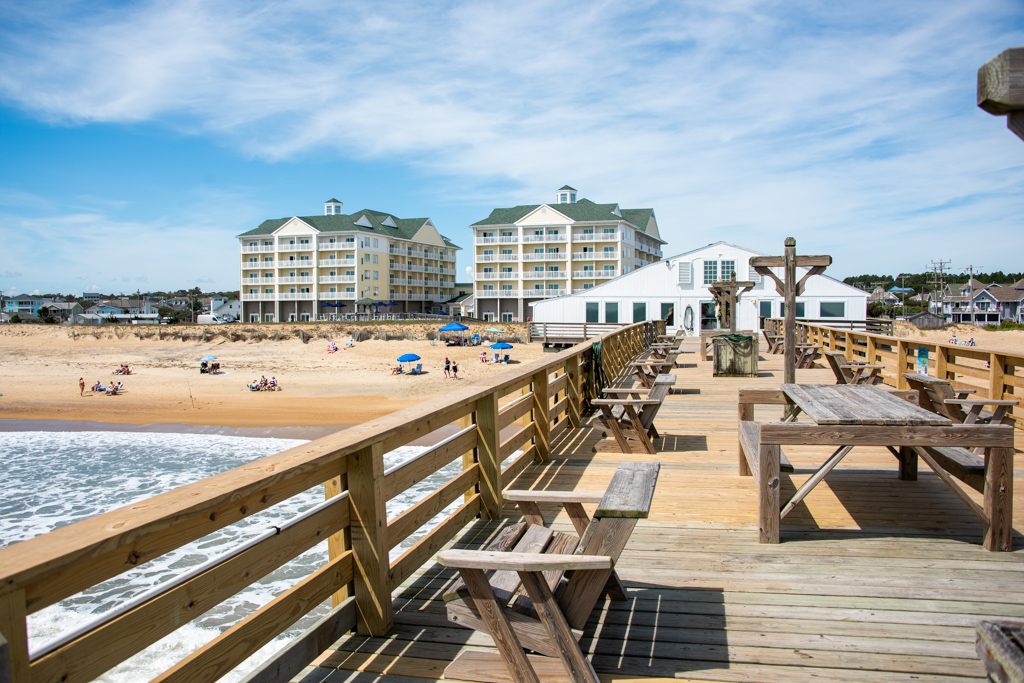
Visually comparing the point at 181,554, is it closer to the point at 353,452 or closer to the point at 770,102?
the point at 353,452

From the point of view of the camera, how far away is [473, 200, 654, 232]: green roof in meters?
57.7

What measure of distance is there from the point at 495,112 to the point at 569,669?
26.7 meters

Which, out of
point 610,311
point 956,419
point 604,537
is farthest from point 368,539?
point 610,311

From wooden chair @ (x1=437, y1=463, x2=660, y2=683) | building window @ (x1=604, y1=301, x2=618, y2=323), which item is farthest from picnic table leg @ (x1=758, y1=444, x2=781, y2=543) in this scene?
building window @ (x1=604, y1=301, x2=618, y2=323)

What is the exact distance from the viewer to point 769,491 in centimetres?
379

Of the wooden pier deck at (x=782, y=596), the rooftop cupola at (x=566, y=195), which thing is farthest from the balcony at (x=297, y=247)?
the wooden pier deck at (x=782, y=596)

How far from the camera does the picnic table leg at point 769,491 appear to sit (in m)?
3.79

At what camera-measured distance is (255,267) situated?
219 feet

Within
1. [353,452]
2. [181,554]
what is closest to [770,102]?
[181,554]

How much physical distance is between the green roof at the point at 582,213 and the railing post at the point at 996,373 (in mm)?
50630

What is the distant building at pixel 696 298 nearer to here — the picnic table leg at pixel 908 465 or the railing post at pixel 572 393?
the railing post at pixel 572 393

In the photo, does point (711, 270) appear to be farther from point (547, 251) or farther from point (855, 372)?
point (855, 372)

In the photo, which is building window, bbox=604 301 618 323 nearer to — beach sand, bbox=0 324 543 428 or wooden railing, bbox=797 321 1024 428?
beach sand, bbox=0 324 543 428

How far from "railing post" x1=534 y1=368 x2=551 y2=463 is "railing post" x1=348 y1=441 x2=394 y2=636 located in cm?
334
